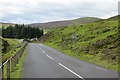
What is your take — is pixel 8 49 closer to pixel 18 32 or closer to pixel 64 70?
pixel 64 70

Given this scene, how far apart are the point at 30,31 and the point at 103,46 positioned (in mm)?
129882

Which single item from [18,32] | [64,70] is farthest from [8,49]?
[18,32]

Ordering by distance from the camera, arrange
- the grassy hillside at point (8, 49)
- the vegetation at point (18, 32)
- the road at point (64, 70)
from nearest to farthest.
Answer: the road at point (64, 70), the grassy hillside at point (8, 49), the vegetation at point (18, 32)

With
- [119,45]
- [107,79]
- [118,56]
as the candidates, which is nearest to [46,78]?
[107,79]

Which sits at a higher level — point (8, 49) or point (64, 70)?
point (64, 70)

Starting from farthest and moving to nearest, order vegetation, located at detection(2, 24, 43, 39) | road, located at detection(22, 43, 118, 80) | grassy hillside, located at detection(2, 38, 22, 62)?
vegetation, located at detection(2, 24, 43, 39) → grassy hillside, located at detection(2, 38, 22, 62) → road, located at detection(22, 43, 118, 80)

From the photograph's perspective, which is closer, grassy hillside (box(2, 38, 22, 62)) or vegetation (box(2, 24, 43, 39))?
grassy hillside (box(2, 38, 22, 62))

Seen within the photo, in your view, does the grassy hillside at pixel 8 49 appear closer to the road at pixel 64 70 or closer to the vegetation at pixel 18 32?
the road at pixel 64 70

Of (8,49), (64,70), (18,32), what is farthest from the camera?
(18,32)

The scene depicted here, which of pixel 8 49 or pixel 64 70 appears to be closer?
pixel 64 70

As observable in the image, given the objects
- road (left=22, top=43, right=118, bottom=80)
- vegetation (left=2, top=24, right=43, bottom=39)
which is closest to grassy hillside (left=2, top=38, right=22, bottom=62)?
road (left=22, top=43, right=118, bottom=80)

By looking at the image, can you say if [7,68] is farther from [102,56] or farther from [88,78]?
[102,56]

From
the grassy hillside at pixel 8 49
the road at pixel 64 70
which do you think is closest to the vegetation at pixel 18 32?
the grassy hillside at pixel 8 49

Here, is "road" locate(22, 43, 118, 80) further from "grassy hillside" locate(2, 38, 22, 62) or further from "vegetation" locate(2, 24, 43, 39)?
"vegetation" locate(2, 24, 43, 39)
